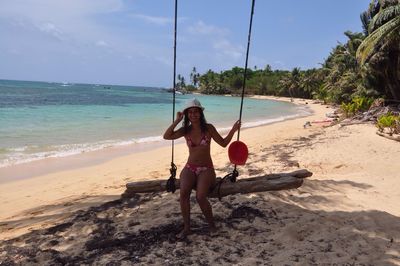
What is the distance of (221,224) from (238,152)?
3.14 feet

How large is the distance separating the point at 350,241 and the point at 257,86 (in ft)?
306

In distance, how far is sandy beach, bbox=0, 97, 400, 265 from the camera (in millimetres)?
4086

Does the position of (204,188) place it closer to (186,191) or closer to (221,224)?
(186,191)

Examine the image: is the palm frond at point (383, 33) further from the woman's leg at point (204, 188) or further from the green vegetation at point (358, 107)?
the woman's leg at point (204, 188)

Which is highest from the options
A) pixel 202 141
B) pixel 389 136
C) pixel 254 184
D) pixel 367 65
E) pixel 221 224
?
pixel 367 65

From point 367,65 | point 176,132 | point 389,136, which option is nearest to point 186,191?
point 176,132

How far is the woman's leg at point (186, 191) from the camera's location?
4438 millimetres

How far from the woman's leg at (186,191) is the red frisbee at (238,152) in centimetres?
63

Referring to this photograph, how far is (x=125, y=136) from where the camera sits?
17.4m

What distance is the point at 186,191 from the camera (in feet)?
14.5

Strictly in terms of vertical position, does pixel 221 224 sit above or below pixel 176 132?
below

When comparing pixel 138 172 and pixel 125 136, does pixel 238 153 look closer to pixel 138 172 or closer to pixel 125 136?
pixel 138 172

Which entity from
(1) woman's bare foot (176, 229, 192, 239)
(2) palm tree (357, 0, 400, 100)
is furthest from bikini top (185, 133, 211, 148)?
(2) palm tree (357, 0, 400, 100)

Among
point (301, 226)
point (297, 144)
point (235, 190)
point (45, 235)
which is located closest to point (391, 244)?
point (301, 226)
